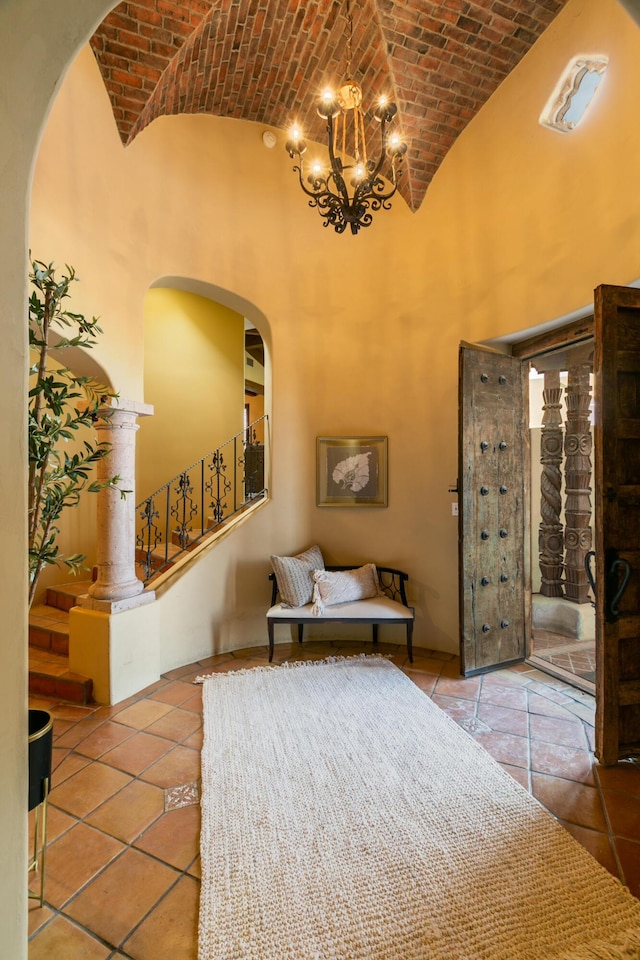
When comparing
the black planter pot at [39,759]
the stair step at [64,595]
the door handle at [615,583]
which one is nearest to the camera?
the black planter pot at [39,759]

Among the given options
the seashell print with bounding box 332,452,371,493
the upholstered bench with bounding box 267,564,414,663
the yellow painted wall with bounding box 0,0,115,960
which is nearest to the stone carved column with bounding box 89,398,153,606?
the upholstered bench with bounding box 267,564,414,663

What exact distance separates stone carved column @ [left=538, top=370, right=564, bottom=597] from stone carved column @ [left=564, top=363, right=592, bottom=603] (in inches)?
4.6

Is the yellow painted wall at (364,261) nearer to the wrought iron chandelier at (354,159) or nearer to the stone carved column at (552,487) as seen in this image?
the wrought iron chandelier at (354,159)

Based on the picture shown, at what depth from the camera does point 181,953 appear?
4.35 feet

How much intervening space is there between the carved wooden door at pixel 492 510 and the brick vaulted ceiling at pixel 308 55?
207 cm

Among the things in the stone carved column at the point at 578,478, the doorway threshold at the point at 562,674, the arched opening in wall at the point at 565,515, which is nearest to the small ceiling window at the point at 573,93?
the arched opening in wall at the point at 565,515

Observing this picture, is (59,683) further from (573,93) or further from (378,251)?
(573,93)

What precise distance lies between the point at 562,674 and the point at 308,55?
16.7 feet

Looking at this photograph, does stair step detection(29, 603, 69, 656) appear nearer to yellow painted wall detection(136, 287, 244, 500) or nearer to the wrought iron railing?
the wrought iron railing

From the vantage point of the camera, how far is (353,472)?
3.98 m

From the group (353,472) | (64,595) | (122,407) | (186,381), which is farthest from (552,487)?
(64,595)

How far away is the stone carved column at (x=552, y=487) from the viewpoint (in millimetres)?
4484

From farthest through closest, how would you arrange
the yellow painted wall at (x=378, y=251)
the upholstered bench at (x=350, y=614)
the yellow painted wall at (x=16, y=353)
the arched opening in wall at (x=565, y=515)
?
the arched opening in wall at (x=565, y=515) → the upholstered bench at (x=350, y=614) → the yellow painted wall at (x=378, y=251) → the yellow painted wall at (x=16, y=353)

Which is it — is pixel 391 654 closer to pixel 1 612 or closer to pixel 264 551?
pixel 264 551
